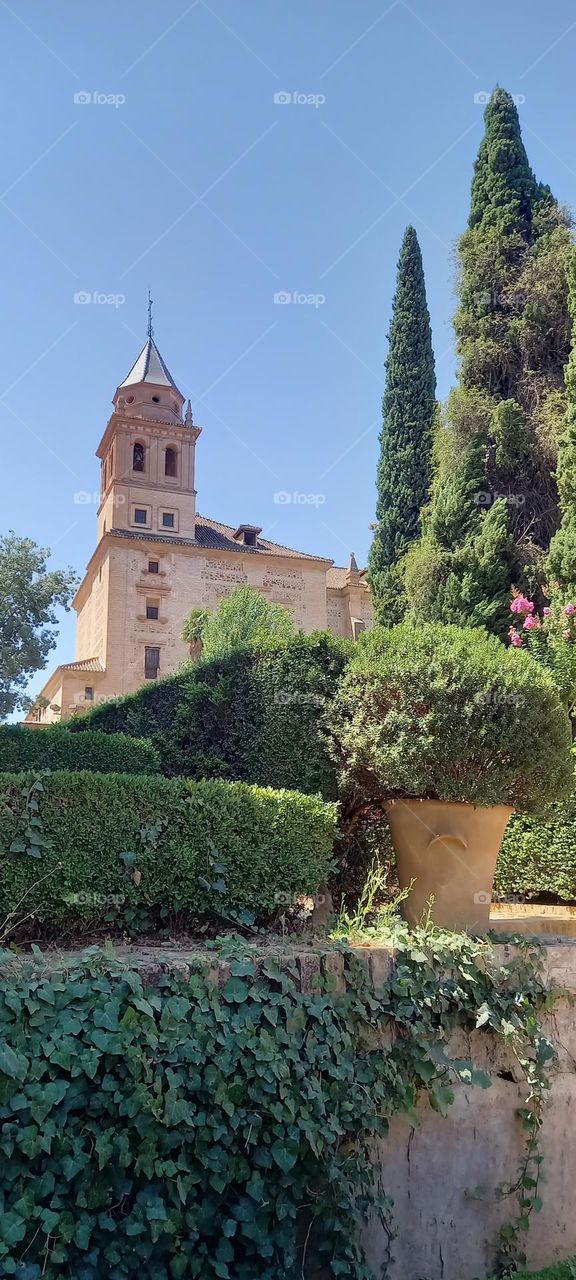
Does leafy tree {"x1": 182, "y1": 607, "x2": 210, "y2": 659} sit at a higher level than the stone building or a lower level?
lower

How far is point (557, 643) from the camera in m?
12.5

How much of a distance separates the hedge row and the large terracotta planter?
911mm

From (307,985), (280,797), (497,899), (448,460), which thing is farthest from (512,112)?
(307,985)

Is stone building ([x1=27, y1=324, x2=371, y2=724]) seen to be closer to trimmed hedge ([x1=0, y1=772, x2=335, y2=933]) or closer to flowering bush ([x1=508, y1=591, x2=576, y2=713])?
flowering bush ([x1=508, y1=591, x2=576, y2=713])

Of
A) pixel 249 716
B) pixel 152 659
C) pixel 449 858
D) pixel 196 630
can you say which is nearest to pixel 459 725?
pixel 449 858

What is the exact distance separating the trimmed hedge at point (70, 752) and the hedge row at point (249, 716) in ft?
0.99

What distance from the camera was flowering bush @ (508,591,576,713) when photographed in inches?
458

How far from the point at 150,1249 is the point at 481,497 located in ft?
64.8

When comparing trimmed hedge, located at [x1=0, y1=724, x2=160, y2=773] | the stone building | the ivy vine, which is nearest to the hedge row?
trimmed hedge, located at [x1=0, y1=724, x2=160, y2=773]

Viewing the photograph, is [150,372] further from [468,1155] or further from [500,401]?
[468,1155]

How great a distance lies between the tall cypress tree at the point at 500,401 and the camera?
69.0ft

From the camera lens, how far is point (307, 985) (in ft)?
15.5

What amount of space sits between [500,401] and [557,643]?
1181 cm

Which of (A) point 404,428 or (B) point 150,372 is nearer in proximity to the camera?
(A) point 404,428
